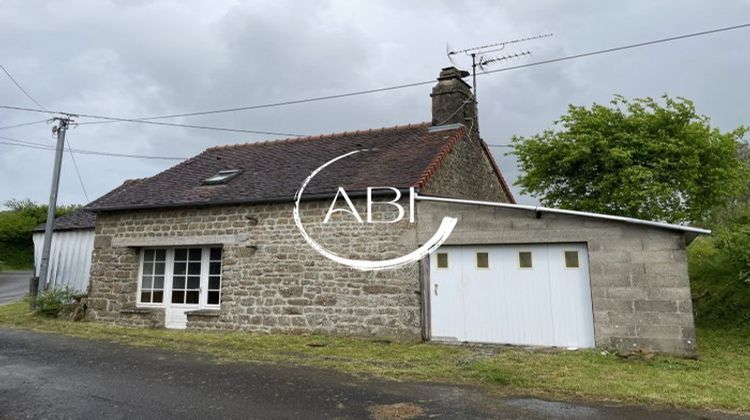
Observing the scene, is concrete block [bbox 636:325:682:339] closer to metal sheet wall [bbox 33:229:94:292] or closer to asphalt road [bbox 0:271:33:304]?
metal sheet wall [bbox 33:229:94:292]

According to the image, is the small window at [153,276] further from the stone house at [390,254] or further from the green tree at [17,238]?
the green tree at [17,238]

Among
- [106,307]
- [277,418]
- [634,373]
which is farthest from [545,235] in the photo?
→ [106,307]

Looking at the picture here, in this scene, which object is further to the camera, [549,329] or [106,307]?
[106,307]

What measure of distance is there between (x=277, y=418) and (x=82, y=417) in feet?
6.25

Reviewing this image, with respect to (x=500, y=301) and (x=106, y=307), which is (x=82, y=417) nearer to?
(x=500, y=301)

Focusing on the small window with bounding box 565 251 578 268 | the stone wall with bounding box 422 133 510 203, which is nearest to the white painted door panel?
the stone wall with bounding box 422 133 510 203

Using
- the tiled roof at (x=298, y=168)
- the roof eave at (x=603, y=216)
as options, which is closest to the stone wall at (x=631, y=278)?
the roof eave at (x=603, y=216)

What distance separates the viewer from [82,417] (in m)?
4.70

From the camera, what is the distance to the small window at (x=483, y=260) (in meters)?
8.74

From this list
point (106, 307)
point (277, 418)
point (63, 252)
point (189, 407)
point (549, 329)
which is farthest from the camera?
point (63, 252)

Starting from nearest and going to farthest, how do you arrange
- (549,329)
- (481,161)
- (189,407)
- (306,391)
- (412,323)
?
(189,407) < (306,391) < (549,329) < (412,323) < (481,161)

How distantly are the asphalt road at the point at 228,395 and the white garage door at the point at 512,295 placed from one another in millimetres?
2978

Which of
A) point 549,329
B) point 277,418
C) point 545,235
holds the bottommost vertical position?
point 277,418

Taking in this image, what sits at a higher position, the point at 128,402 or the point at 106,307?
the point at 106,307
